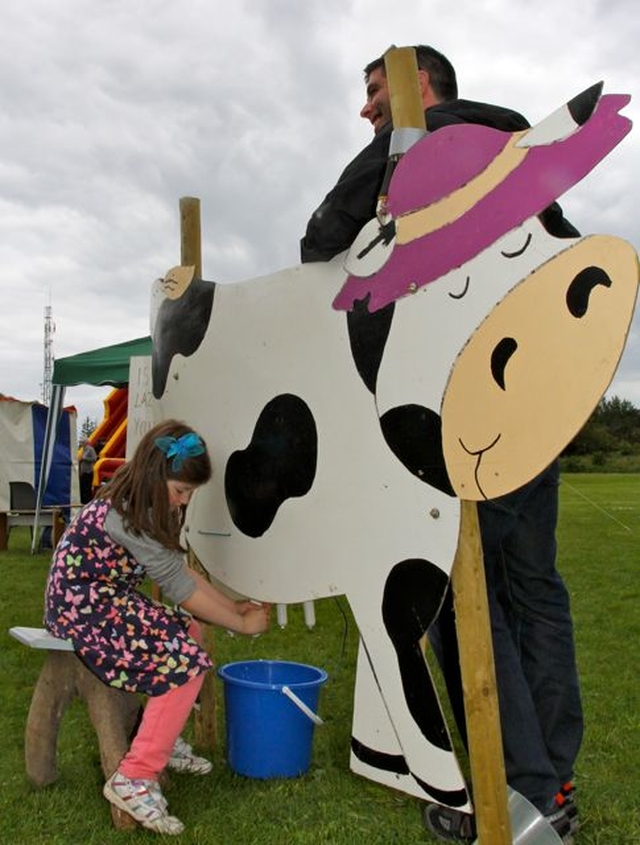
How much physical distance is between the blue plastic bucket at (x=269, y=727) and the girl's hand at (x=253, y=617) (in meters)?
0.22

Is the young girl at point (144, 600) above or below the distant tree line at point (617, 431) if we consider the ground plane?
below

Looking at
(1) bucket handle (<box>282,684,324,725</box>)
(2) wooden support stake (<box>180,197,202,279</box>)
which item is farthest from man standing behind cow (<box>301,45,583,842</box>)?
(2) wooden support stake (<box>180,197,202,279</box>)

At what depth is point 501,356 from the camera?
2.03 metres

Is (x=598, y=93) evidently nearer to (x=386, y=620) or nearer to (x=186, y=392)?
(x=386, y=620)

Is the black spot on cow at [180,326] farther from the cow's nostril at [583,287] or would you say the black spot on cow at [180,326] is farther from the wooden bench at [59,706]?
the cow's nostril at [583,287]

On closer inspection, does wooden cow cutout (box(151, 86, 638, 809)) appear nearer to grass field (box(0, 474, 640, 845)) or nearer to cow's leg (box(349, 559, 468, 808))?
cow's leg (box(349, 559, 468, 808))

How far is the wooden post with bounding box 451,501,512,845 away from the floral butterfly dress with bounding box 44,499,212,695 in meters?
1.00

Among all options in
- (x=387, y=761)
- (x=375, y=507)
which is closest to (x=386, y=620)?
(x=375, y=507)

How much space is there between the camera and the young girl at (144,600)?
106 inches

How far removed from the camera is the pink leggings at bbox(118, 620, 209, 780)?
8.75ft

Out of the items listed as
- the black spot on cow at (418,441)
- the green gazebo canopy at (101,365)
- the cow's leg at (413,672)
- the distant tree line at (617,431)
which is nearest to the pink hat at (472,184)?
the black spot on cow at (418,441)

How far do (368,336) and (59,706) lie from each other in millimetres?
1666

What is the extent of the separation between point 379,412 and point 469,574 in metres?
0.48

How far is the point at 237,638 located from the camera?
17.2 feet
